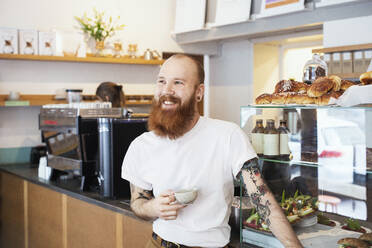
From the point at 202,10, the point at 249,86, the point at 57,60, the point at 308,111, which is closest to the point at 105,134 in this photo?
the point at 308,111

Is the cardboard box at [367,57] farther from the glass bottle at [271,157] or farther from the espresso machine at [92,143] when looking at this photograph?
the glass bottle at [271,157]

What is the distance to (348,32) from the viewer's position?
13.2 ft

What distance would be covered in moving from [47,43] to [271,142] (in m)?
3.43

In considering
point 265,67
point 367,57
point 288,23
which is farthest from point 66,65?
point 367,57

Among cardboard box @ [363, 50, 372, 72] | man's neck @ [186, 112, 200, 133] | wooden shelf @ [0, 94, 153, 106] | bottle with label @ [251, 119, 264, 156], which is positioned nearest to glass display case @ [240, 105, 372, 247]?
bottle with label @ [251, 119, 264, 156]

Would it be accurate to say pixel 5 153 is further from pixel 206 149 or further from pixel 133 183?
pixel 206 149

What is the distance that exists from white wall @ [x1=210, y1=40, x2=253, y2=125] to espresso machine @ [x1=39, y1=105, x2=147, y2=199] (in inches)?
123

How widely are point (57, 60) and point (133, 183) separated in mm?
3163

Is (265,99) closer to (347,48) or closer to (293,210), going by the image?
(293,210)

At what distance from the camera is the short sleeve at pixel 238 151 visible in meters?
1.51

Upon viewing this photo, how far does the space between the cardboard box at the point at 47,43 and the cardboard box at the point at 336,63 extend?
2.75 m

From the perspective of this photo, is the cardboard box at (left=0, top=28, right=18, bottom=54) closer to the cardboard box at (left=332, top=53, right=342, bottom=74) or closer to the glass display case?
the cardboard box at (left=332, top=53, right=342, bottom=74)

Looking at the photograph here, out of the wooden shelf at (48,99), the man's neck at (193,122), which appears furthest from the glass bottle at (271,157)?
the wooden shelf at (48,99)

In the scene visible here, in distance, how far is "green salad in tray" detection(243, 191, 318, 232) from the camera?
159 cm
